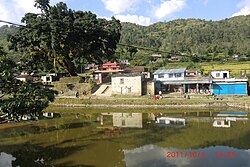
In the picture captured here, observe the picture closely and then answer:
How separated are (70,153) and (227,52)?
3226 inches

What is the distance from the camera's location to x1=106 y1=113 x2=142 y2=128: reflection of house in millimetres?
27612

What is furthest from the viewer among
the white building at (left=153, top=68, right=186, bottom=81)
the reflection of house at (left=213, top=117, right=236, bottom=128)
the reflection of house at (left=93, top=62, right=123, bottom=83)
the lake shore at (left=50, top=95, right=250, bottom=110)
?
the reflection of house at (left=93, top=62, right=123, bottom=83)

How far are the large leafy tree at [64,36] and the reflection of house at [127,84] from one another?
22.7 ft

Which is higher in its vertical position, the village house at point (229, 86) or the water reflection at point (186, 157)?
Answer: the village house at point (229, 86)

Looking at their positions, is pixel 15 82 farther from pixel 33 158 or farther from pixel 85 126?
pixel 85 126

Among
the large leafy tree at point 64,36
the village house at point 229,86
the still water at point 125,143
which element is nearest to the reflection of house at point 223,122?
the still water at point 125,143

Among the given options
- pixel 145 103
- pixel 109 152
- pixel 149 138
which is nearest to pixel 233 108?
pixel 145 103

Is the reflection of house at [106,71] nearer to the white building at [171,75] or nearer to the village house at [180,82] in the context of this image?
the white building at [171,75]

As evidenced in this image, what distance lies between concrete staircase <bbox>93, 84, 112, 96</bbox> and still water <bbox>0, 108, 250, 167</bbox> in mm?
15413

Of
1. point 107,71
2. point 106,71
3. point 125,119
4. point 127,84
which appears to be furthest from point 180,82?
point 106,71

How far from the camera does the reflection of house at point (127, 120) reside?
2761 cm

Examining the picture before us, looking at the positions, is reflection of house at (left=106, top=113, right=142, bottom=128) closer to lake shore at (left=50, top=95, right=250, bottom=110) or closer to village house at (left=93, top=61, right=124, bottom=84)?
lake shore at (left=50, top=95, right=250, bottom=110)

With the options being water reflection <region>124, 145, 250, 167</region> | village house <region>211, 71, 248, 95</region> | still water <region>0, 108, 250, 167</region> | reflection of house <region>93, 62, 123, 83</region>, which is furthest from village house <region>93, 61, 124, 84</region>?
water reflection <region>124, 145, 250, 167</region>

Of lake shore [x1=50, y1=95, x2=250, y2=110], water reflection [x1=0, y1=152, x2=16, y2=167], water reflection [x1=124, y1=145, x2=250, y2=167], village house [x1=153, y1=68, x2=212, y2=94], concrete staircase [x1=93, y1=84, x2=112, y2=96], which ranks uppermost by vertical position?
village house [x1=153, y1=68, x2=212, y2=94]
